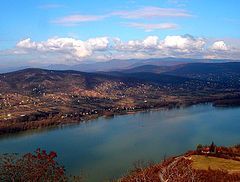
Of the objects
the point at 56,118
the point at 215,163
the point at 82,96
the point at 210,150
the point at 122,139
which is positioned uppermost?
the point at 210,150

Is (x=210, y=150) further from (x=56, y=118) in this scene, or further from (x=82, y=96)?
(x=82, y=96)

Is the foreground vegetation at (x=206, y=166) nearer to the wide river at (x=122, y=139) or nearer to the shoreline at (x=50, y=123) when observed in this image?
the wide river at (x=122, y=139)

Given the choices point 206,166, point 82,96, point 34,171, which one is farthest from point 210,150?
point 82,96

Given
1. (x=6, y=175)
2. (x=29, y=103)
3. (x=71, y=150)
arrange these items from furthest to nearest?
(x=29, y=103)
(x=71, y=150)
(x=6, y=175)

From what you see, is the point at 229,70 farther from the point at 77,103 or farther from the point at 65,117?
the point at 65,117

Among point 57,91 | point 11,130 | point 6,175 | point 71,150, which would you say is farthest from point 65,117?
point 6,175

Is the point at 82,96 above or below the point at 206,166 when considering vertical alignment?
below

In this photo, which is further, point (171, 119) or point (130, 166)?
point (171, 119)
